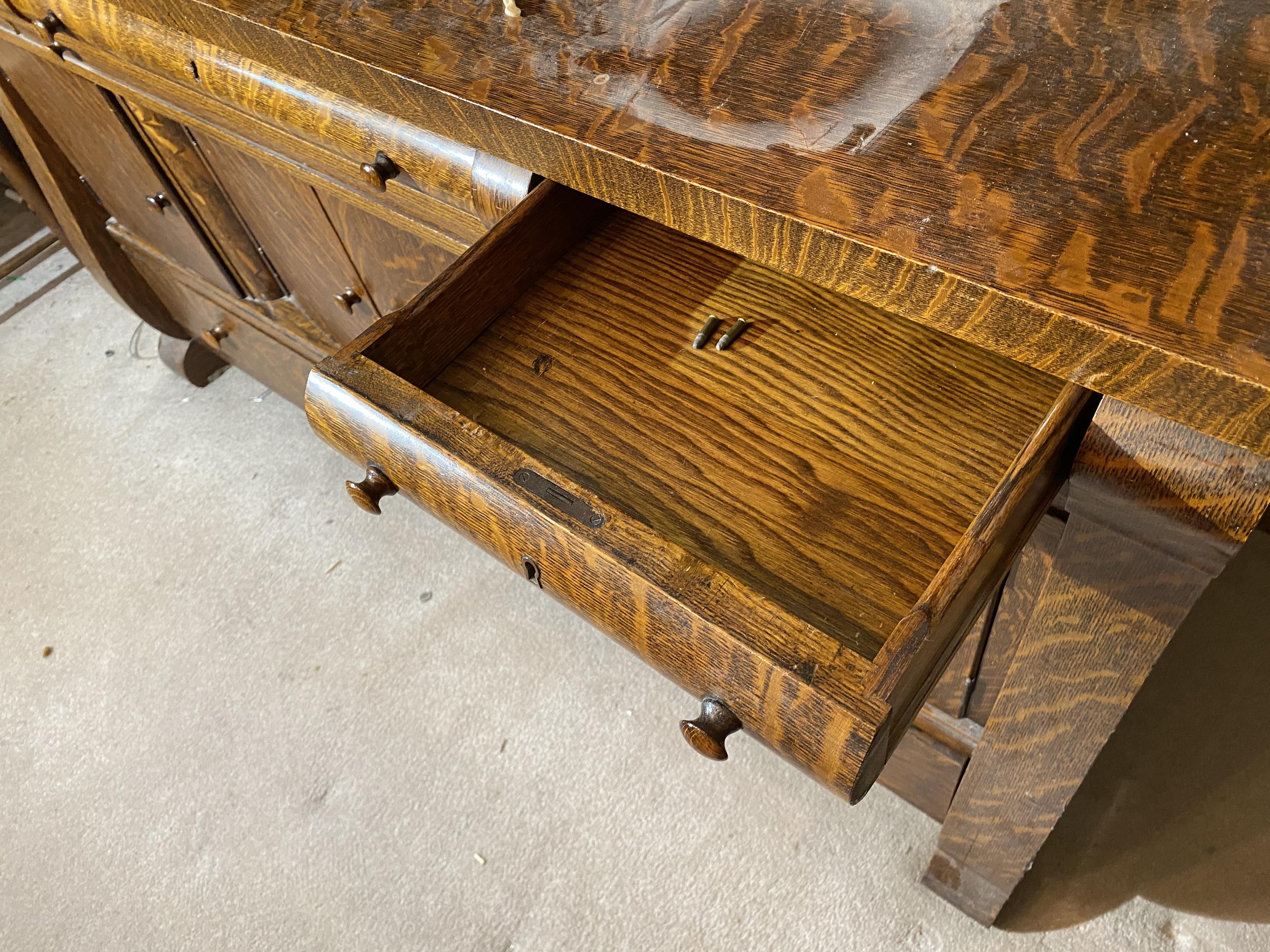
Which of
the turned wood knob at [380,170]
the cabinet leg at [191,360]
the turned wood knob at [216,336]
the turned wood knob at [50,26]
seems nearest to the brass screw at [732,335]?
the turned wood knob at [380,170]

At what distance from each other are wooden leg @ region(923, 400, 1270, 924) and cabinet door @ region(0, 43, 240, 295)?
1.15 metres

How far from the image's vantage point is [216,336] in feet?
4.88

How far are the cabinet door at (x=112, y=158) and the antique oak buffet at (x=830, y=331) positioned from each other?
36 cm

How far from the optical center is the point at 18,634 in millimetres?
1391

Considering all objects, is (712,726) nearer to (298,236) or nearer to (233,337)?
(298,236)

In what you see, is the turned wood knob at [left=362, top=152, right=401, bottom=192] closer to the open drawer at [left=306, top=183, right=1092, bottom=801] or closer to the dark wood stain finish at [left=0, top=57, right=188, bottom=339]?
the open drawer at [left=306, top=183, right=1092, bottom=801]

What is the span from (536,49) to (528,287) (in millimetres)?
165

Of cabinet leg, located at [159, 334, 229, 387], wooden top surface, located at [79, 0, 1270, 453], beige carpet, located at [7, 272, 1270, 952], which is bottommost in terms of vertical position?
beige carpet, located at [7, 272, 1270, 952]

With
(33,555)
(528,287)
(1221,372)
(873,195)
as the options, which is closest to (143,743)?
(33,555)

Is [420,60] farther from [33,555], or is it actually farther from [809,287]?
[33,555]

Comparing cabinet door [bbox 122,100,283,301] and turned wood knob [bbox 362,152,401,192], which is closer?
turned wood knob [bbox 362,152,401,192]

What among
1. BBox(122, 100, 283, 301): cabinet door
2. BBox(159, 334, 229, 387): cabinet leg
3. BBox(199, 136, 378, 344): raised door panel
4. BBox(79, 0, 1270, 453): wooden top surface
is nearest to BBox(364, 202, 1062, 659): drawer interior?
BBox(79, 0, 1270, 453): wooden top surface

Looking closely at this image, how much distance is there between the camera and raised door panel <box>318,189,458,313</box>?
0.89m

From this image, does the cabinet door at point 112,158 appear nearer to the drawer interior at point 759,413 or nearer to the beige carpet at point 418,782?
the beige carpet at point 418,782
